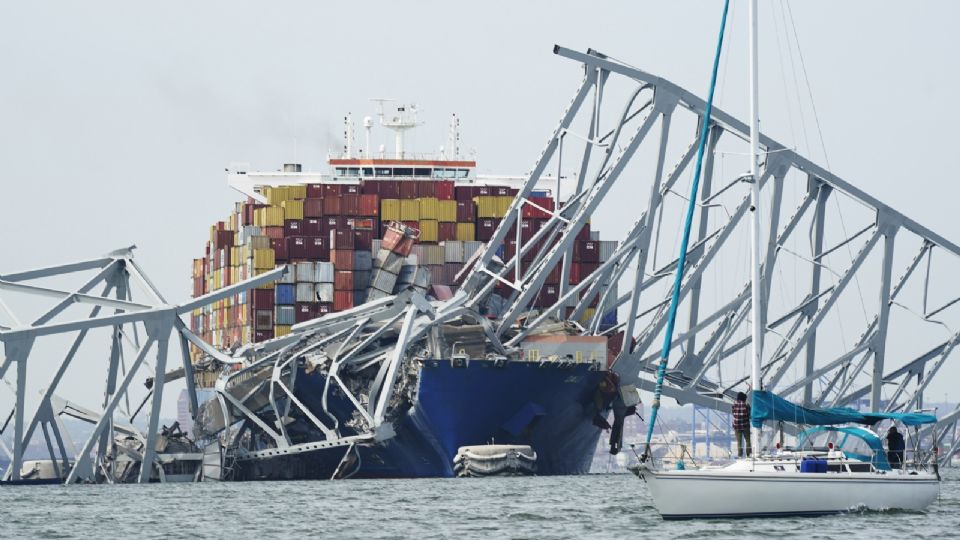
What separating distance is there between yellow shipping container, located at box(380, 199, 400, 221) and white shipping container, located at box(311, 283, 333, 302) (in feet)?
22.7

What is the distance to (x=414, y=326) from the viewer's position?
6675 cm

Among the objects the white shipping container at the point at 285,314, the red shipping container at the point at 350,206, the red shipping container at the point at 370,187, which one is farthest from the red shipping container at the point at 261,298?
the red shipping container at the point at 370,187

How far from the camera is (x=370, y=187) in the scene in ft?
308

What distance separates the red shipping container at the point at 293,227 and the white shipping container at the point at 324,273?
205 inches

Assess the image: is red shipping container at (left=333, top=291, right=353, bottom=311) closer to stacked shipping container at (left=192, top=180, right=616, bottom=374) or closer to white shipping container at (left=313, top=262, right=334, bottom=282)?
stacked shipping container at (left=192, top=180, right=616, bottom=374)

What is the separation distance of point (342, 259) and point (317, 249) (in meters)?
3.65

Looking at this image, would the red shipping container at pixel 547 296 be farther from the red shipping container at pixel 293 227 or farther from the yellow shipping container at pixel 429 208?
the red shipping container at pixel 293 227

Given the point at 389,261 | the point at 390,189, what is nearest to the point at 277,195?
the point at 390,189

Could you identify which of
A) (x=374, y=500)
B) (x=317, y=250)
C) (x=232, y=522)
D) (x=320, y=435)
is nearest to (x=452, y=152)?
(x=317, y=250)

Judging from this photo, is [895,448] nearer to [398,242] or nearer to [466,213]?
[398,242]

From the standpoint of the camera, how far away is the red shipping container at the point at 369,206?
8669 centimetres

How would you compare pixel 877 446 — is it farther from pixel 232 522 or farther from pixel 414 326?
pixel 414 326

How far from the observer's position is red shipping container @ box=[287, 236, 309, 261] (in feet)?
275

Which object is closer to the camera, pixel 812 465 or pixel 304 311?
pixel 812 465
